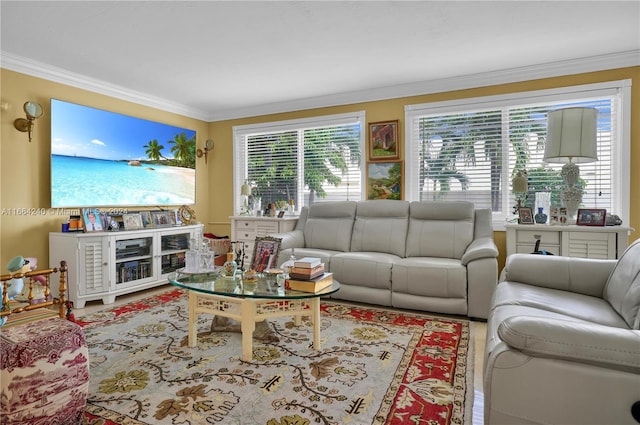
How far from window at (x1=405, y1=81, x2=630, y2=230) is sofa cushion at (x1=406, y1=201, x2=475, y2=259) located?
1.37ft

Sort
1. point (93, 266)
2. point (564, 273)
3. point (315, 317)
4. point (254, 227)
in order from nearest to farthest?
point (564, 273), point (315, 317), point (93, 266), point (254, 227)

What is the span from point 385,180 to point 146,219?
301cm

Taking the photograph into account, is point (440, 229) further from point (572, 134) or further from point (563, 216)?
point (572, 134)

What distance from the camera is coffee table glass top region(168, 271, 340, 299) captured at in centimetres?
231

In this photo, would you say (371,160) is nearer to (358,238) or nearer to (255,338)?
(358,238)

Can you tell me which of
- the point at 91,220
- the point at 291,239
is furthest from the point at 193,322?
the point at 91,220

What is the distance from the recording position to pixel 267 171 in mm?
5426

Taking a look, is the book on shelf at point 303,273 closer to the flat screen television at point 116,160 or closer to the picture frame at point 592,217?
the picture frame at point 592,217

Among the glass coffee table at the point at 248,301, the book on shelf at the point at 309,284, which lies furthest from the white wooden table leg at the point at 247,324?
the book on shelf at the point at 309,284

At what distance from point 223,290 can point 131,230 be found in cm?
223

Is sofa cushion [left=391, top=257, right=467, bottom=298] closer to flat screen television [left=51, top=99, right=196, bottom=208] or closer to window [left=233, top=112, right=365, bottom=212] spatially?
window [left=233, top=112, right=365, bottom=212]

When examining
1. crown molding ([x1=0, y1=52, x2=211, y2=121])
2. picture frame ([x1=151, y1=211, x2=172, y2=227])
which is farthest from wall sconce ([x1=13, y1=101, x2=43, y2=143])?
picture frame ([x1=151, y1=211, x2=172, y2=227])

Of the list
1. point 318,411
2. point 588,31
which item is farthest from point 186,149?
point 588,31

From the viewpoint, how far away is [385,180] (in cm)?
451
